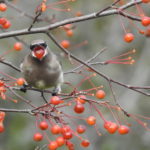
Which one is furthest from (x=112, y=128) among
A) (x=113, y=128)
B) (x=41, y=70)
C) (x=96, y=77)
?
(x=96, y=77)

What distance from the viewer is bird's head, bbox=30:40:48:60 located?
13.8 ft

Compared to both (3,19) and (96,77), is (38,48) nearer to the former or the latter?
(3,19)

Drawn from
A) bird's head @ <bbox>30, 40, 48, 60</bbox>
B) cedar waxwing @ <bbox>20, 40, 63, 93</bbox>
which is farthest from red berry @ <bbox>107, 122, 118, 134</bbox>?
cedar waxwing @ <bbox>20, 40, 63, 93</bbox>

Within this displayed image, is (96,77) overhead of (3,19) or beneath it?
beneath

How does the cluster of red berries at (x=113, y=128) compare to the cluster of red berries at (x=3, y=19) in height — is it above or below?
below

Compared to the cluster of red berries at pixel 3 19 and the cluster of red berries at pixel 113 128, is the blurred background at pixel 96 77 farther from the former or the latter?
the cluster of red berries at pixel 113 128

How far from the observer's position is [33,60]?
4633mm

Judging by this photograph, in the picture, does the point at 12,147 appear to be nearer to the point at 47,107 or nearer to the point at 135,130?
the point at 135,130

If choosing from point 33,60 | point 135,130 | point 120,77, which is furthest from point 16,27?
point 33,60

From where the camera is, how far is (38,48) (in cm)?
430

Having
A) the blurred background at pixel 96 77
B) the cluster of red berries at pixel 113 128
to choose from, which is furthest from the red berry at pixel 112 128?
the blurred background at pixel 96 77

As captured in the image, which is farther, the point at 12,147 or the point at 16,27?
the point at 16,27

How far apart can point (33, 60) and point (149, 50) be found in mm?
4471

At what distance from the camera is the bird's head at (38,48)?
13.8ft
